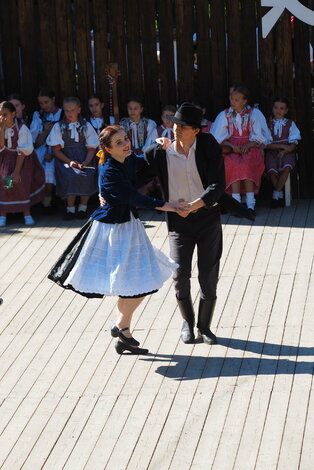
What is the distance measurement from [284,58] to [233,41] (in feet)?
1.75

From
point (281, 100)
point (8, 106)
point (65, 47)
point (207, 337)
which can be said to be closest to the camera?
point (207, 337)

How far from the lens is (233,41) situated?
1041 cm

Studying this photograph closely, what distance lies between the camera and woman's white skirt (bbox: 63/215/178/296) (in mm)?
6656

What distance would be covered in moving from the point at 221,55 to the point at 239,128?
32.9 inches

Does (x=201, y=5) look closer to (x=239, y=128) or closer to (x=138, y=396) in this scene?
(x=239, y=128)

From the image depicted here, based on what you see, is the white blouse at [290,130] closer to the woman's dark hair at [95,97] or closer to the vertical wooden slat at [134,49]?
the vertical wooden slat at [134,49]

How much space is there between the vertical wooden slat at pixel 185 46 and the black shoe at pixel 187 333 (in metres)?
3.96

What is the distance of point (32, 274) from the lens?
28.8ft

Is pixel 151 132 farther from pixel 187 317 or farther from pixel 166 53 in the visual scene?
pixel 187 317

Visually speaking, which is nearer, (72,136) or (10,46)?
(72,136)

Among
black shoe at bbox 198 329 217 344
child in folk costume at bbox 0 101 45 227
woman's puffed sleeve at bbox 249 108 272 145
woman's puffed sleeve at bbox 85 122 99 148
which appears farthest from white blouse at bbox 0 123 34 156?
black shoe at bbox 198 329 217 344

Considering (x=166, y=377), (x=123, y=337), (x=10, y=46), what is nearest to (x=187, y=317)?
(x=123, y=337)

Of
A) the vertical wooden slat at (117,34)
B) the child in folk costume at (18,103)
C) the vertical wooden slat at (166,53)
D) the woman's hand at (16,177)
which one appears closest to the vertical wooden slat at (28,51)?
the child in folk costume at (18,103)

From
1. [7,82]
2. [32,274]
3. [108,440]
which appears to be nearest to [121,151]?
[108,440]
